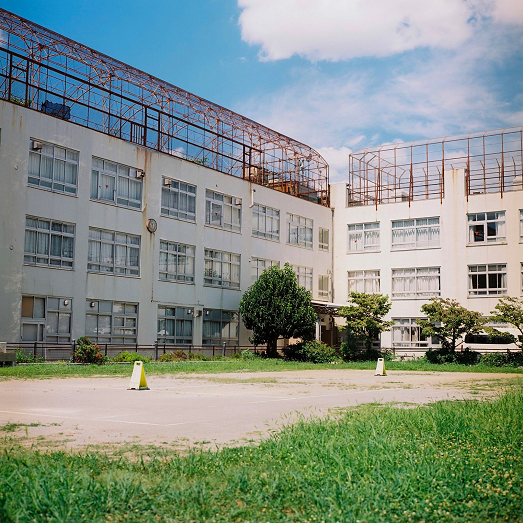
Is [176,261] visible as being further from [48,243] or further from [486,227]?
[486,227]

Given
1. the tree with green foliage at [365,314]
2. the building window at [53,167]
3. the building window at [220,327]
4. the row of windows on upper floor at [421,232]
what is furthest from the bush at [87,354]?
the row of windows on upper floor at [421,232]

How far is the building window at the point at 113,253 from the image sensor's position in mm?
32938

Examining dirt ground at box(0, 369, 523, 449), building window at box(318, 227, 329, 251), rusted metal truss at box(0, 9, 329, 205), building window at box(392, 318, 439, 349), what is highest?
rusted metal truss at box(0, 9, 329, 205)

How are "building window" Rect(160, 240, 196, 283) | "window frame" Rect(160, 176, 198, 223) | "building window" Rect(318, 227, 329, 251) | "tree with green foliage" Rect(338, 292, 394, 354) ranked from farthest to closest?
"building window" Rect(318, 227, 329, 251)
"tree with green foliage" Rect(338, 292, 394, 354)
"window frame" Rect(160, 176, 198, 223)
"building window" Rect(160, 240, 196, 283)

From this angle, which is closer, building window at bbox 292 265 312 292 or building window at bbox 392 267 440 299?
building window at bbox 392 267 440 299

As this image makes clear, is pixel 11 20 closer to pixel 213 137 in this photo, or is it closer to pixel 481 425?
pixel 213 137

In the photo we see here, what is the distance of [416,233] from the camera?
156 feet

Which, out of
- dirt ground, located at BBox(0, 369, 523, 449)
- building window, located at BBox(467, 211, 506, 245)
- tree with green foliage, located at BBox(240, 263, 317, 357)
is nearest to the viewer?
dirt ground, located at BBox(0, 369, 523, 449)

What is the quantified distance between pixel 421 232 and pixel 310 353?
1478 centimetres

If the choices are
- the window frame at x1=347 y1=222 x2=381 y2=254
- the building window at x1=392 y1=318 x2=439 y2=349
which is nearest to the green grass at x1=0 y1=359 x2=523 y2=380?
the building window at x1=392 y1=318 x2=439 y2=349

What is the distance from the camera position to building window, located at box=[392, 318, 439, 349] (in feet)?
151

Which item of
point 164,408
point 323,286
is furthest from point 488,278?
point 164,408

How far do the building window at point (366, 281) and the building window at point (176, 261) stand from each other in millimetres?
15823

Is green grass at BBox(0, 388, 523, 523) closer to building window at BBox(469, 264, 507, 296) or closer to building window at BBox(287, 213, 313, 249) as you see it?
building window at BBox(469, 264, 507, 296)
